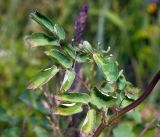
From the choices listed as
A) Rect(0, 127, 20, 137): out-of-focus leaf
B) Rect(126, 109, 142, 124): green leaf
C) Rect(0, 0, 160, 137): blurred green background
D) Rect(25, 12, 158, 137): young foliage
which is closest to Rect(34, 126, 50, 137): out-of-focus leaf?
Rect(0, 127, 20, 137): out-of-focus leaf

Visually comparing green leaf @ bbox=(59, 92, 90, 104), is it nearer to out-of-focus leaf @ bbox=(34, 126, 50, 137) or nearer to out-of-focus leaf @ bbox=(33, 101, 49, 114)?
out-of-focus leaf @ bbox=(34, 126, 50, 137)

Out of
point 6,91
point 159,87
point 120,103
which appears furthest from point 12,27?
point 120,103

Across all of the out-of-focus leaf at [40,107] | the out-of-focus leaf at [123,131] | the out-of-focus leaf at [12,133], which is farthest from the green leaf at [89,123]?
the out-of-focus leaf at [40,107]

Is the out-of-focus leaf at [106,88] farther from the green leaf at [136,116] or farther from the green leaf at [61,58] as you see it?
the green leaf at [136,116]

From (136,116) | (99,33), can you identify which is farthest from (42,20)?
(99,33)

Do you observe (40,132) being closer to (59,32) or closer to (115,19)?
(59,32)

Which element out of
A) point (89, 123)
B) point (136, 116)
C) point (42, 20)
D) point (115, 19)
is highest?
point (42, 20)
